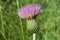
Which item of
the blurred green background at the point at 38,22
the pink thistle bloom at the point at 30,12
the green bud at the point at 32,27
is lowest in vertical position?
the blurred green background at the point at 38,22

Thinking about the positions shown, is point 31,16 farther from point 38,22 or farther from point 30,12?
point 38,22

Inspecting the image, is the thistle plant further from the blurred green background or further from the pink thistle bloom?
the blurred green background

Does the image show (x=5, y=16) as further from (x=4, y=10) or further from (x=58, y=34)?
(x=58, y=34)

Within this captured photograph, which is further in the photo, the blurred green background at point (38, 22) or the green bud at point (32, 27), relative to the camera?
the blurred green background at point (38, 22)

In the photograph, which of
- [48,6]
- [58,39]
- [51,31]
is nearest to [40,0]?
[48,6]

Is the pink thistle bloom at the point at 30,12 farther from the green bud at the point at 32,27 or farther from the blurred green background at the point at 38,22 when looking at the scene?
the blurred green background at the point at 38,22

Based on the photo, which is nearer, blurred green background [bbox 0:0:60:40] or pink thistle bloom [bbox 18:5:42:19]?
pink thistle bloom [bbox 18:5:42:19]

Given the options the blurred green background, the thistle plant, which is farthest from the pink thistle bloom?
the blurred green background

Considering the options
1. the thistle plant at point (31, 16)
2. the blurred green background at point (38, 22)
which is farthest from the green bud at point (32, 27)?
the blurred green background at point (38, 22)

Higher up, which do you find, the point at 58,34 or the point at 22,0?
the point at 22,0
